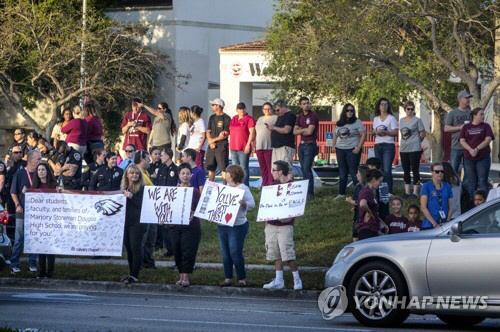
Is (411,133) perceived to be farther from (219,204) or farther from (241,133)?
(219,204)

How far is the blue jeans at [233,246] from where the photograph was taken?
15.9m

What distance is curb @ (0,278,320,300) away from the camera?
620 inches

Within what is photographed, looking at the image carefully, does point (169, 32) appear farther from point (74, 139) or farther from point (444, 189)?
point (444, 189)

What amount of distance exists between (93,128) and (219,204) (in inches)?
298

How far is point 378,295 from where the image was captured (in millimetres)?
11609

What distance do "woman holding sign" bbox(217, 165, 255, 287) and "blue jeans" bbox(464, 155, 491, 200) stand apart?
4.95 meters

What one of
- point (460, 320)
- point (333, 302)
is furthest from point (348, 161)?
point (460, 320)

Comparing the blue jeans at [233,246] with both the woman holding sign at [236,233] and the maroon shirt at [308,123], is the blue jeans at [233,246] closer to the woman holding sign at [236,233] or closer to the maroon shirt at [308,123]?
the woman holding sign at [236,233]

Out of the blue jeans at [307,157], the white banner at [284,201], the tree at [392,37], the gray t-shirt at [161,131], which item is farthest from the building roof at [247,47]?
the white banner at [284,201]

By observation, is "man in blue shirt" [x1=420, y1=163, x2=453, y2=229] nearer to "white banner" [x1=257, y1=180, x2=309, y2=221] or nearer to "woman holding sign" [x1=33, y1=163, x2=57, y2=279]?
"white banner" [x1=257, y1=180, x2=309, y2=221]

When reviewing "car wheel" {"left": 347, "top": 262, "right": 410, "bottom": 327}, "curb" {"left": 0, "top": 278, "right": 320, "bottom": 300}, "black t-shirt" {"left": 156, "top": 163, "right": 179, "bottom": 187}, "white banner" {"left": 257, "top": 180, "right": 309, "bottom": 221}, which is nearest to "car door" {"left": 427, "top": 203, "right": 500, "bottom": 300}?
"car wheel" {"left": 347, "top": 262, "right": 410, "bottom": 327}

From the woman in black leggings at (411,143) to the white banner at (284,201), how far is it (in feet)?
20.2

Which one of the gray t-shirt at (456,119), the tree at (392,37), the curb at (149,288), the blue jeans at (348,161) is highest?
the tree at (392,37)

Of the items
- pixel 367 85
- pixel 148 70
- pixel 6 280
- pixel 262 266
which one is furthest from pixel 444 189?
pixel 148 70
